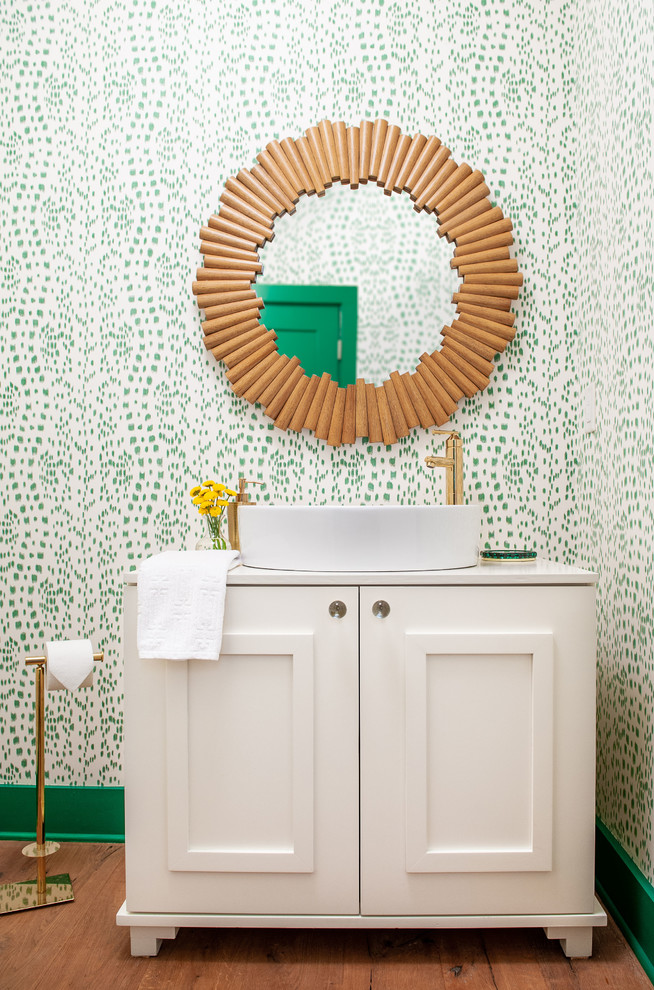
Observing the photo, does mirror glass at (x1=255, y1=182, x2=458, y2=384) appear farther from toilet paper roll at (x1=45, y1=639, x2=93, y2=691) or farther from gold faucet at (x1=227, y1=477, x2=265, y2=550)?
toilet paper roll at (x1=45, y1=639, x2=93, y2=691)

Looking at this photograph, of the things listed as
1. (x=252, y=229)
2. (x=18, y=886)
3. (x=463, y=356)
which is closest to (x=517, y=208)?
(x=463, y=356)

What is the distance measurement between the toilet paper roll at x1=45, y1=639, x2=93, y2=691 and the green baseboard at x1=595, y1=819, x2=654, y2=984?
3.77 ft

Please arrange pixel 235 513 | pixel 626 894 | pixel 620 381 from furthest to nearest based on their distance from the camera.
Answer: pixel 235 513
pixel 620 381
pixel 626 894

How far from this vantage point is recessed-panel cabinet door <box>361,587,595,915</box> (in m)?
1.26

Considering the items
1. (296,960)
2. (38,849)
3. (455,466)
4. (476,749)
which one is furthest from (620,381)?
(38,849)

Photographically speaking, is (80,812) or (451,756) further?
(80,812)

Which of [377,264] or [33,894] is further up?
[377,264]

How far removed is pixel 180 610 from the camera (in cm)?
126

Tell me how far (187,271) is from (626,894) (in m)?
1.67

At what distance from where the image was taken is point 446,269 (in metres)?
1.71

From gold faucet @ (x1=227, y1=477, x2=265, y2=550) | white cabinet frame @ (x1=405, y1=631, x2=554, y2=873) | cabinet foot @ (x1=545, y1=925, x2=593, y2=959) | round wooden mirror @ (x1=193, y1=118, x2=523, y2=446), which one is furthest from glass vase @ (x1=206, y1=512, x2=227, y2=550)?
cabinet foot @ (x1=545, y1=925, x2=593, y2=959)

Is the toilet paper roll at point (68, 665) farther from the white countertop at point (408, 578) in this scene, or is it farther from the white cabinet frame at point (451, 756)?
the white cabinet frame at point (451, 756)

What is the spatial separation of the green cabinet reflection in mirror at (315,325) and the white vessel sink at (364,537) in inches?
21.1

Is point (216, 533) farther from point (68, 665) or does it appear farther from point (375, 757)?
point (375, 757)
